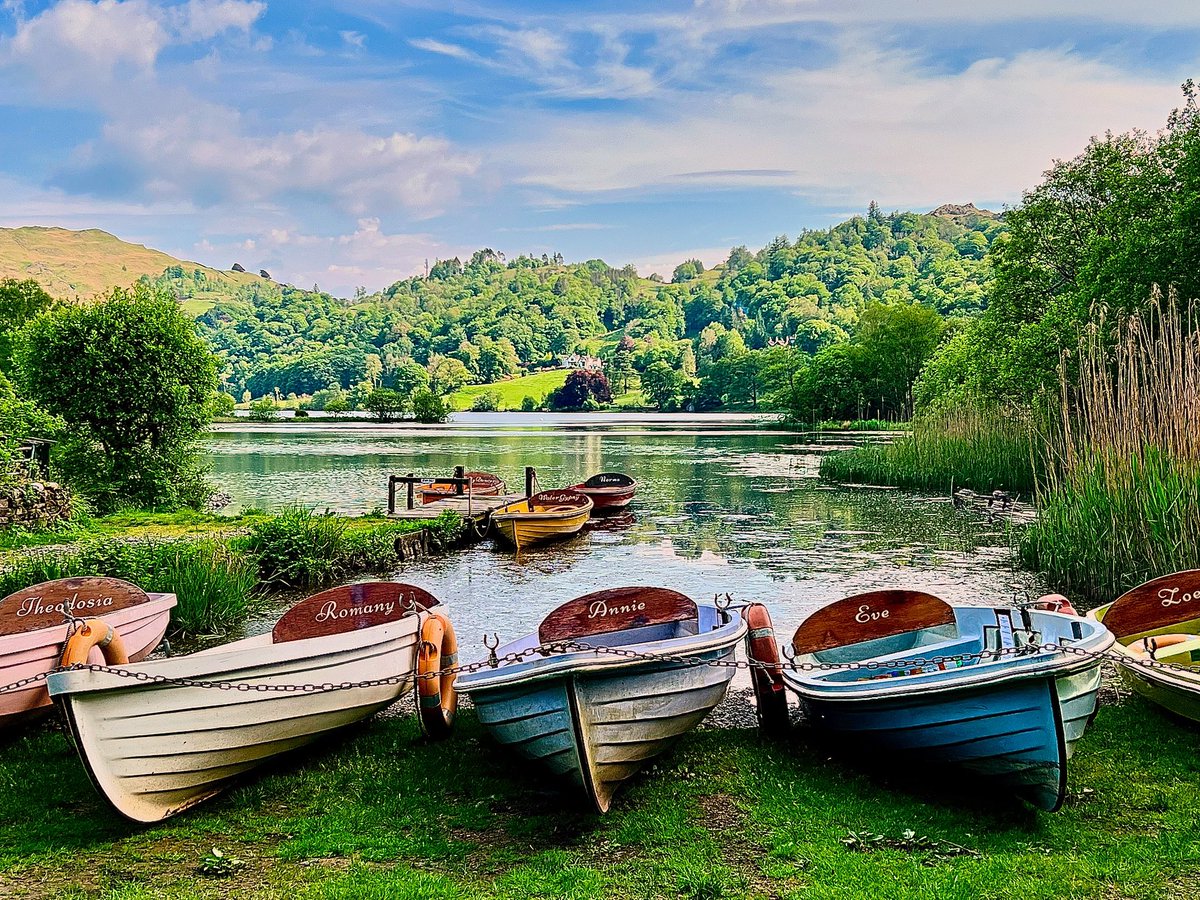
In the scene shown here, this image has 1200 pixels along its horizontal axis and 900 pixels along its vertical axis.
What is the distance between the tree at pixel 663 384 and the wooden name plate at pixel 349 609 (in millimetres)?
138401

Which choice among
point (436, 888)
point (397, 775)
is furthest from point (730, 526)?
point (436, 888)

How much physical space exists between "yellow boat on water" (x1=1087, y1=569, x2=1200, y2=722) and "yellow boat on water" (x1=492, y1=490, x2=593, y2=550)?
45.6 ft

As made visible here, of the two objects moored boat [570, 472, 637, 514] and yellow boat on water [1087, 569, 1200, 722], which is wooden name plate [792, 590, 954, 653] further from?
moored boat [570, 472, 637, 514]

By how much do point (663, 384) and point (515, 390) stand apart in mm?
28762

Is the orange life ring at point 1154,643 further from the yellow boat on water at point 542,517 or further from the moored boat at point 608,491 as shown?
the moored boat at point 608,491

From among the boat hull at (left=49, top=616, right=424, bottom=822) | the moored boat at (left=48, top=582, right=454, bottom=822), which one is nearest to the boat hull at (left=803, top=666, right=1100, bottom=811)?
the moored boat at (left=48, top=582, right=454, bottom=822)

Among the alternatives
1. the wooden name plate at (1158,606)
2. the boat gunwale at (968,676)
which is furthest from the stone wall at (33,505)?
the wooden name plate at (1158,606)

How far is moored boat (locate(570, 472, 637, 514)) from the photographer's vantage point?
2666 cm

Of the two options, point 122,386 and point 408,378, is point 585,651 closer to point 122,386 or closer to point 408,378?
point 122,386

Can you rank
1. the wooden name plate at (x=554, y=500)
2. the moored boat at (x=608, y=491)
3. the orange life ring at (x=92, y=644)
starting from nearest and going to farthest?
the orange life ring at (x=92, y=644) → the wooden name plate at (x=554, y=500) → the moored boat at (x=608, y=491)

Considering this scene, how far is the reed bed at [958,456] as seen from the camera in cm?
2698

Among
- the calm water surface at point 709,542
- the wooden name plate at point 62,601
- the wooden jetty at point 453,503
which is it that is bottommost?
the calm water surface at point 709,542

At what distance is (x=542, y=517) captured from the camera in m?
21.3

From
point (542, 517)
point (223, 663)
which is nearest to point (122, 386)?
point (542, 517)
